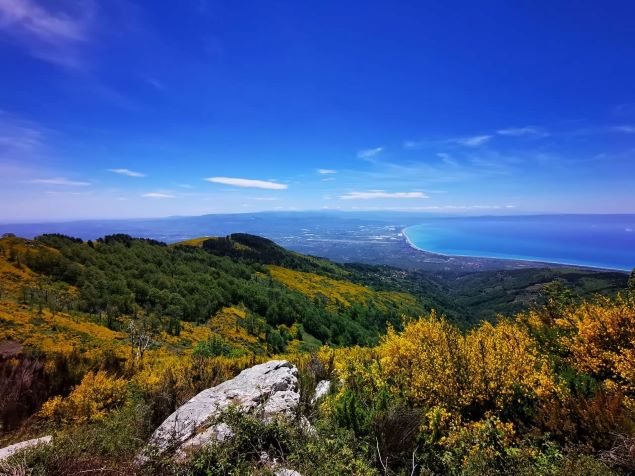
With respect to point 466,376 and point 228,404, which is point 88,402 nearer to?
point 228,404

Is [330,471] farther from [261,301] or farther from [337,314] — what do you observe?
[337,314]

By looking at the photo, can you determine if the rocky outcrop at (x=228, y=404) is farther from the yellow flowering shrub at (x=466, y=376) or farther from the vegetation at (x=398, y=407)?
the yellow flowering shrub at (x=466, y=376)

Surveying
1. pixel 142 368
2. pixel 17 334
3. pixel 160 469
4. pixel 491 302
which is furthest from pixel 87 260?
pixel 491 302

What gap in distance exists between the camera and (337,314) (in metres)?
64.4

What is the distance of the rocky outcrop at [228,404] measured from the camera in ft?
21.1

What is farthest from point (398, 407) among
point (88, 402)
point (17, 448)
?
point (88, 402)

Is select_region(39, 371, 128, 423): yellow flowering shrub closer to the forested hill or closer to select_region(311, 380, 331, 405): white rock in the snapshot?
select_region(311, 380, 331, 405): white rock

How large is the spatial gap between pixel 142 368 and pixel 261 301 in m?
42.3

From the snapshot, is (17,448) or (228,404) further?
(228,404)

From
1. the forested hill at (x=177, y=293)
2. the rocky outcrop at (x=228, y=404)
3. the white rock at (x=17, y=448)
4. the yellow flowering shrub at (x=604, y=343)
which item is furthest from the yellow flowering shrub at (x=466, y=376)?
the forested hill at (x=177, y=293)

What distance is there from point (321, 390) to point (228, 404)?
3.23 metres

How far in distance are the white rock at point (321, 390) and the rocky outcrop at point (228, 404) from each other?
47cm

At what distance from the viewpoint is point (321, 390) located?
9.46 metres

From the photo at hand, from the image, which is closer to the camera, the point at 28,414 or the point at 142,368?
the point at 28,414
